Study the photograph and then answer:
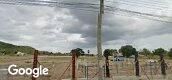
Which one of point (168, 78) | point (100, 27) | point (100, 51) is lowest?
point (168, 78)

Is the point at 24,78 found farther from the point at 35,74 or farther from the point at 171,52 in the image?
the point at 171,52

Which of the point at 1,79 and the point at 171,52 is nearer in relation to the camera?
the point at 1,79

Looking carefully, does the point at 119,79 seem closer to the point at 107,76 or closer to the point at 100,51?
the point at 107,76

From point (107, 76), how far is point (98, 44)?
5.06m

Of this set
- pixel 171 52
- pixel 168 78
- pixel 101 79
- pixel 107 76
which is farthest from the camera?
pixel 171 52

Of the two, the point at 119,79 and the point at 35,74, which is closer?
the point at 35,74

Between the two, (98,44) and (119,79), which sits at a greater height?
(98,44)

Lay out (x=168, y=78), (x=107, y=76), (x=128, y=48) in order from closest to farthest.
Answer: (x=107, y=76) → (x=168, y=78) → (x=128, y=48)

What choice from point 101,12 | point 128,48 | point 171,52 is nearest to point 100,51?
point 101,12

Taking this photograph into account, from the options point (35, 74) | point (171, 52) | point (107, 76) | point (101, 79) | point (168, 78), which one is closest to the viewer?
point (35, 74)

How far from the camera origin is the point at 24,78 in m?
32.8

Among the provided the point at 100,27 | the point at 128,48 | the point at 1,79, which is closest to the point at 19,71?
the point at 1,79

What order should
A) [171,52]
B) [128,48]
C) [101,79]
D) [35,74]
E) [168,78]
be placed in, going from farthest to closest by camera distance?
[128,48]
[171,52]
[168,78]
[101,79]
[35,74]

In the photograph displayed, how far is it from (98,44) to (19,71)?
615 centimetres
